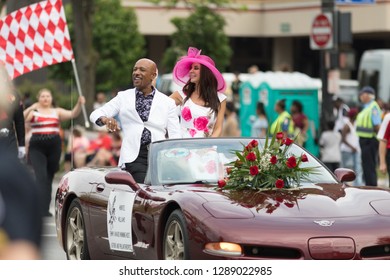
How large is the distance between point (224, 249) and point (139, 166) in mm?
2794

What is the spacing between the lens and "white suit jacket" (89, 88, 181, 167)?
11344mm

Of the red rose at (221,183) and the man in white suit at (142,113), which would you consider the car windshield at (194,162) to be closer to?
the red rose at (221,183)

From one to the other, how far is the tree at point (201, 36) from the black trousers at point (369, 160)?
86.0ft

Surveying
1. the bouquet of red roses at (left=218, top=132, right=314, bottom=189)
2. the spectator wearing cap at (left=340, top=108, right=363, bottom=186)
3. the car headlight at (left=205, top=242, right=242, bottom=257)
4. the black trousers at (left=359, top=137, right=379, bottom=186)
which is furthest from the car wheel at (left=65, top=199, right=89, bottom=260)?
the spectator wearing cap at (left=340, top=108, right=363, bottom=186)

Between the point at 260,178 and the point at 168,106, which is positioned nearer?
the point at 260,178

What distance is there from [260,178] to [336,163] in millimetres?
13964

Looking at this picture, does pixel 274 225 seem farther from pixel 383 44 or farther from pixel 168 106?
pixel 383 44

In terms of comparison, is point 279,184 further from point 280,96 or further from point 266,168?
point 280,96

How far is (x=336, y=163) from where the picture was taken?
23375 millimetres

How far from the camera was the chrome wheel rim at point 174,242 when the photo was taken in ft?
28.8

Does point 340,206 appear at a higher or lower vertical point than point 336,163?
higher

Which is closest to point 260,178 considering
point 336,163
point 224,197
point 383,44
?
point 224,197

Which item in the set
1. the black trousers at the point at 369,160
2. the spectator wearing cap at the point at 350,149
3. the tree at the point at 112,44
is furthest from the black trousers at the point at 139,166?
the tree at the point at 112,44

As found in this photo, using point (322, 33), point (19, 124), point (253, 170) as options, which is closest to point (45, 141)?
point (19, 124)
